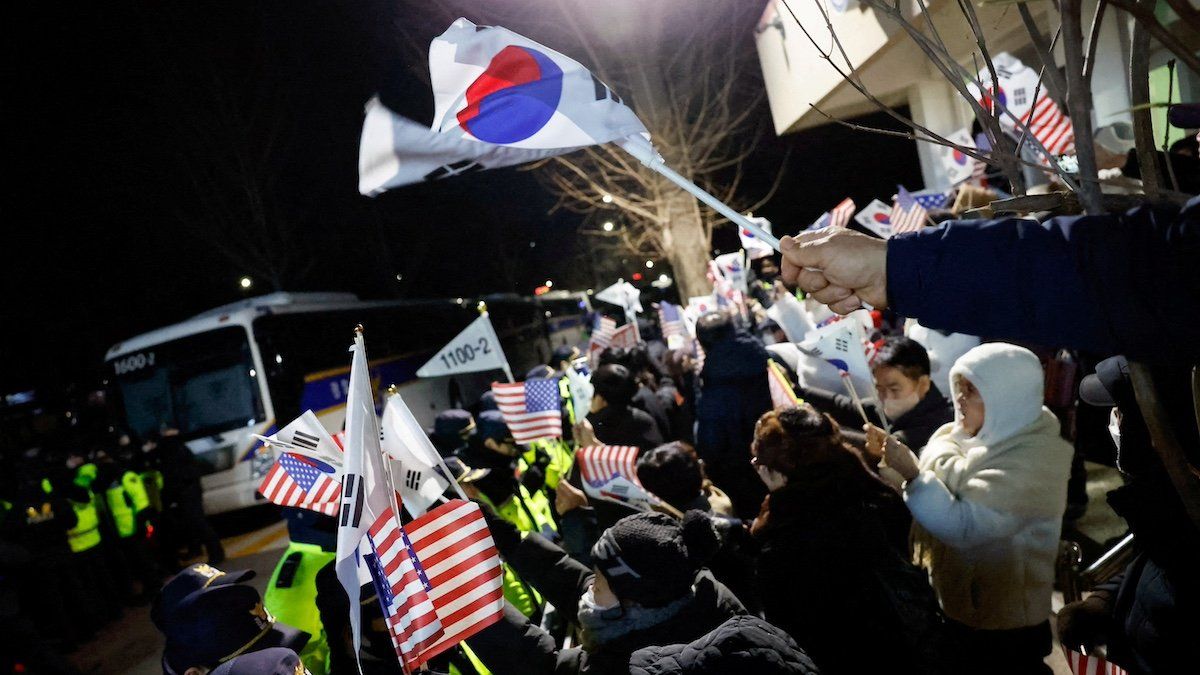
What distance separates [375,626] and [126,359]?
35.8ft

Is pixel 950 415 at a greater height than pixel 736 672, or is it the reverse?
pixel 736 672

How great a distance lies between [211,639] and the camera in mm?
2432

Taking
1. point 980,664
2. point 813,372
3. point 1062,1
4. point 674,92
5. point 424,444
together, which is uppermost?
point 674,92

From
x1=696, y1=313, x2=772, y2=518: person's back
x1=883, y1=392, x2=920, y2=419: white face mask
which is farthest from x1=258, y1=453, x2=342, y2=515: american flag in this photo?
x1=883, y1=392, x2=920, y2=419: white face mask

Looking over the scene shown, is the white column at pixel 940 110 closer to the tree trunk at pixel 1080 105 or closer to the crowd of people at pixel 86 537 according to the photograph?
the tree trunk at pixel 1080 105

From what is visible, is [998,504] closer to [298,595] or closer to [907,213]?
[298,595]

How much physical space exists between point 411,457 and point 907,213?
6445 mm

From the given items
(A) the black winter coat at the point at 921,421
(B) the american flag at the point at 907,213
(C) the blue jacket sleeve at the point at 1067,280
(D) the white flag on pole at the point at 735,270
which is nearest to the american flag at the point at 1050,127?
(B) the american flag at the point at 907,213

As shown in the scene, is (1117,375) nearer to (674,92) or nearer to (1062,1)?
(1062,1)

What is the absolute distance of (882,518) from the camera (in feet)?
9.14

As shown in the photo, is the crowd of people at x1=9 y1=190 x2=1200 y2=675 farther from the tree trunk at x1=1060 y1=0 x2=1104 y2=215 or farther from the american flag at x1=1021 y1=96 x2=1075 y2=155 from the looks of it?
the american flag at x1=1021 y1=96 x2=1075 y2=155

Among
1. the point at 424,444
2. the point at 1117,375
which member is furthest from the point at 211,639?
the point at 1117,375

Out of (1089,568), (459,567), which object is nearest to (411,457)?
(459,567)

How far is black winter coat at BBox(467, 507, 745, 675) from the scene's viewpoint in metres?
2.21
